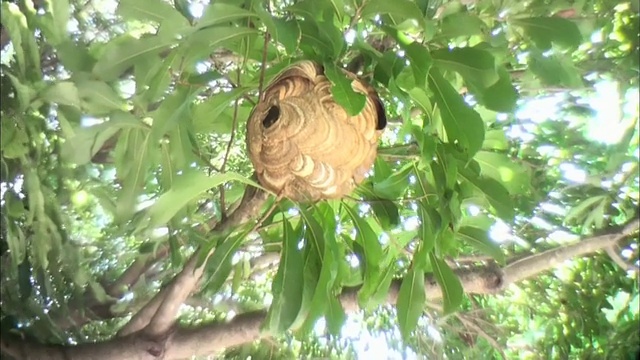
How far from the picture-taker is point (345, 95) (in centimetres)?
48

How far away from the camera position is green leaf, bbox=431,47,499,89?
20.0 inches

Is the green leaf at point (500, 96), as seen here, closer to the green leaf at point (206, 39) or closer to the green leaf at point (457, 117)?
the green leaf at point (457, 117)

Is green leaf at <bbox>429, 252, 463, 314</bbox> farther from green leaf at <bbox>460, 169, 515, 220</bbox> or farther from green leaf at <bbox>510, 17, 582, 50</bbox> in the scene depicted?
green leaf at <bbox>510, 17, 582, 50</bbox>

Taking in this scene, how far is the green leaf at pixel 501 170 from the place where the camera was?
2.12 ft

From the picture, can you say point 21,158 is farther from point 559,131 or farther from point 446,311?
point 559,131

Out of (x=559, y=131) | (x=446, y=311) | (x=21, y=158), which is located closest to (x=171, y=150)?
(x=21, y=158)

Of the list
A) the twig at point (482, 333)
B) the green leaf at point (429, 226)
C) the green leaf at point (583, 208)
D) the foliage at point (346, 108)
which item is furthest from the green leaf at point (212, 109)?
the twig at point (482, 333)

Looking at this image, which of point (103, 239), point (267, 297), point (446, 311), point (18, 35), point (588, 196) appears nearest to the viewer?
point (18, 35)

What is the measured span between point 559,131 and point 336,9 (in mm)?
487

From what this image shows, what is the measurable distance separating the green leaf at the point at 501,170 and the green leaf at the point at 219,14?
0.94 ft

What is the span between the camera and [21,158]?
551 millimetres

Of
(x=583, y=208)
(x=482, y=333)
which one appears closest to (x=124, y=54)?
(x=583, y=208)

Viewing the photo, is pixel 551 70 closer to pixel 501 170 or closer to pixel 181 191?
pixel 501 170

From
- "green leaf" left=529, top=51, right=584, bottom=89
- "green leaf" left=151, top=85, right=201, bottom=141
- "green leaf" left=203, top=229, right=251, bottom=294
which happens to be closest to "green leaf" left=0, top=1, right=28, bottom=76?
"green leaf" left=151, top=85, right=201, bottom=141
